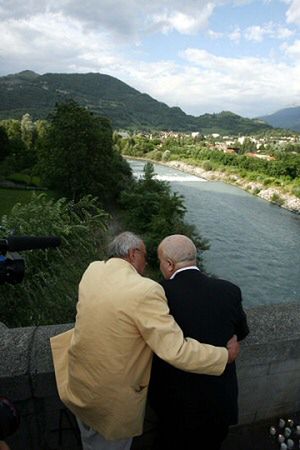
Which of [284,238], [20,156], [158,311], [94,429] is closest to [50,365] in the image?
[94,429]

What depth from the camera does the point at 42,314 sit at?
20.8ft

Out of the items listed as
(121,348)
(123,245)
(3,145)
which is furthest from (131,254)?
(3,145)

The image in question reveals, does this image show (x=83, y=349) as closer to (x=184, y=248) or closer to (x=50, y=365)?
(x=50, y=365)

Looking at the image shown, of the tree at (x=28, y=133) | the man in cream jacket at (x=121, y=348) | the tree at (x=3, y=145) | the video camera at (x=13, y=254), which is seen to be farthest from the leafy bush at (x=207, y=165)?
the video camera at (x=13, y=254)

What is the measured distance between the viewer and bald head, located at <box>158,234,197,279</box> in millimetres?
2076

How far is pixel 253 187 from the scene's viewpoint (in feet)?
205

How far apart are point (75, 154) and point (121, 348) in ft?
84.3

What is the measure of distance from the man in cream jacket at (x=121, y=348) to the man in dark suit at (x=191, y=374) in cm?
13

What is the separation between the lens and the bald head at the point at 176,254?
81.7 inches

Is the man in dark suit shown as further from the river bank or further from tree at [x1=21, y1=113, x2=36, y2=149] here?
the river bank

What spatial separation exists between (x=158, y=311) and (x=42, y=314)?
5009 mm

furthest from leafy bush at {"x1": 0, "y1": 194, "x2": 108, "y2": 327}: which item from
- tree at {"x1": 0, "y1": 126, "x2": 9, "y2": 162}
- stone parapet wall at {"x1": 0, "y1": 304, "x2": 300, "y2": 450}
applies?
tree at {"x1": 0, "y1": 126, "x2": 9, "y2": 162}

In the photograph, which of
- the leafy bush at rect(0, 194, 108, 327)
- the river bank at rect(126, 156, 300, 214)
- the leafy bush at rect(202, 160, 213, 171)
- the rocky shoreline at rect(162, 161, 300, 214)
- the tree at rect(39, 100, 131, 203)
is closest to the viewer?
the leafy bush at rect(0, 194, 108, 327)

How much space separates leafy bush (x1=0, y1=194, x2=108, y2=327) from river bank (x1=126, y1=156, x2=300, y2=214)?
4433 centimetres
